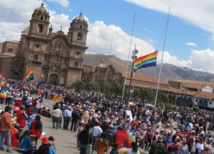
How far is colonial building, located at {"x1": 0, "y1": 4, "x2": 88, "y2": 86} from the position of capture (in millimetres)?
79750

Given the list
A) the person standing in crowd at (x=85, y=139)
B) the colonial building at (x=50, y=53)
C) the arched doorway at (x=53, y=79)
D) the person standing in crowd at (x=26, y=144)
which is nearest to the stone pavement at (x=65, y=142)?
the person standing in crowd at (x=26, y=144)

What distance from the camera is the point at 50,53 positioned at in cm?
A: 8319

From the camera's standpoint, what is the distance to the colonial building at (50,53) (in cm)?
7975

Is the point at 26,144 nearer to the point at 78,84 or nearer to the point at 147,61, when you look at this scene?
the point at 147,61

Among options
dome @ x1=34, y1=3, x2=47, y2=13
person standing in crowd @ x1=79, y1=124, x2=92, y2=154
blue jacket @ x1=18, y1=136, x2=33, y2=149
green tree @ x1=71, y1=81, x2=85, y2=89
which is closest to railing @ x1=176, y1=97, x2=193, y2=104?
green tree @ x1=71, y1=81, x2=85, y2=89

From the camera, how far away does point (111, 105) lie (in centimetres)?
3453

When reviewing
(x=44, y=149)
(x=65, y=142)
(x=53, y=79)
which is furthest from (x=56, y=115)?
(x=53, y=79)

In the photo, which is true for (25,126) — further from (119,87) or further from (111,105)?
(119,87)

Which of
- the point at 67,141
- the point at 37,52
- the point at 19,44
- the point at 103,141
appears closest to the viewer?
the point at 103,141

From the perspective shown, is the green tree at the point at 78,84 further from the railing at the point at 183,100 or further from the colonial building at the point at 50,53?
the railing at the point at 183,100

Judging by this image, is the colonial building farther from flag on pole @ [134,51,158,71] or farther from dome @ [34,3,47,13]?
flag on pole @ [134,51,158,71]

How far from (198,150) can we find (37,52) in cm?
6809

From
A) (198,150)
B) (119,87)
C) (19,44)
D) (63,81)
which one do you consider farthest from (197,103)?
(198,150)

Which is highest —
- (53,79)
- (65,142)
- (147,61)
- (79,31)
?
(79,31)
